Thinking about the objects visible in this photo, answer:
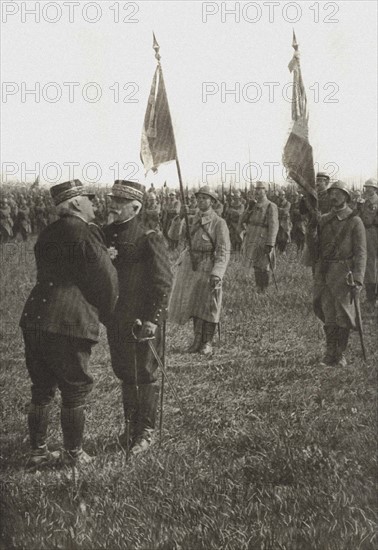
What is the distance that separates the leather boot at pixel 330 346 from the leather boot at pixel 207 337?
2.43 ft

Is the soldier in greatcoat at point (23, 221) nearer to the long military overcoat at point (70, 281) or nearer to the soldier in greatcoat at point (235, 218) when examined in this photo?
the long military overcoat at point (70, 281)

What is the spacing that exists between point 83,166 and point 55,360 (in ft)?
3.41

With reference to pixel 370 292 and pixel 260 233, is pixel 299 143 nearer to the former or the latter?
pixel 260 233

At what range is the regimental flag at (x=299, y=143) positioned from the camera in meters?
4.26

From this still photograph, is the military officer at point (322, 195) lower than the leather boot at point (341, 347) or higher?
higher

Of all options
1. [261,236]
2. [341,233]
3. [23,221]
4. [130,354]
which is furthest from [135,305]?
[341,233]

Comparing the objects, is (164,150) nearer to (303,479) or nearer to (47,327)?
(47,327)

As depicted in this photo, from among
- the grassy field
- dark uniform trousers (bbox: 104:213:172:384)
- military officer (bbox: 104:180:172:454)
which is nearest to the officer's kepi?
military officer (bbox: 104:180:172:454)

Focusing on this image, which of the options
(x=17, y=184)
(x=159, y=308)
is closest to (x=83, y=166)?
(x=17, y=184)

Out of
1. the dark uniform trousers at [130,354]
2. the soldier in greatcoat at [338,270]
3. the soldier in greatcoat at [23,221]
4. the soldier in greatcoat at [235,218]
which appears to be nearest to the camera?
the soldier in greatcoat at [23,221]

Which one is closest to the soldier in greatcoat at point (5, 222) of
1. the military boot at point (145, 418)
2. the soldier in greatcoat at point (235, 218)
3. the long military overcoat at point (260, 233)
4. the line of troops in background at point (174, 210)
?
the line of troops in background at point (174, 210)

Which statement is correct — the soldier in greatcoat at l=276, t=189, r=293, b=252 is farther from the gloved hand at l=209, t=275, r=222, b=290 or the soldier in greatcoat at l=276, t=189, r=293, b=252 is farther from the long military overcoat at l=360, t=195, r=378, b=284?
the long military overcoat at l=360, t=195, r=378, b=284

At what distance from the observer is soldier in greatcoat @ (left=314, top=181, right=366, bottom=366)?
4.57 metres

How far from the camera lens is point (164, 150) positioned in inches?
159
